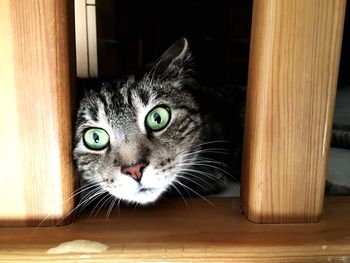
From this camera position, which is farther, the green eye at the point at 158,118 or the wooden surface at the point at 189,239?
the green eye at the point at 158,118

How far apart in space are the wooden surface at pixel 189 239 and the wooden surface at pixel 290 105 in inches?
2.1

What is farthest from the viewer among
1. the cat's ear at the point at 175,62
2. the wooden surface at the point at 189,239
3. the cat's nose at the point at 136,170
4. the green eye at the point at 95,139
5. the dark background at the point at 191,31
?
the dark background at the point at 191,31

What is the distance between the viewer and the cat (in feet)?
3.05

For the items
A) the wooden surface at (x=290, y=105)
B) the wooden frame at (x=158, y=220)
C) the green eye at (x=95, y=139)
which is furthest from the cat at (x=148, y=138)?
the wooden surface at (x=290, y=105)

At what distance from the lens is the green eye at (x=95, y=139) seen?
3.33 ft

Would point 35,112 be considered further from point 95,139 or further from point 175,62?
point 175,62

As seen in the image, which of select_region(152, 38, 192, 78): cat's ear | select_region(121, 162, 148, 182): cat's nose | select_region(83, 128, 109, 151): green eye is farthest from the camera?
select_region(152, 38, 192, 78): cat's ear

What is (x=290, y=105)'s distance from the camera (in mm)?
766

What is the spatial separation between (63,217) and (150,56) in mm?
1793

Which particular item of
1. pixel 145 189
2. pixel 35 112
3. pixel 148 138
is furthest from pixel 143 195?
pixel 35 112

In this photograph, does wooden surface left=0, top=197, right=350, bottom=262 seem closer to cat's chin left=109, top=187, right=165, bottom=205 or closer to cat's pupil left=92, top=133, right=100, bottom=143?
cat's chin left=109, top=187, right=165, bottom=205

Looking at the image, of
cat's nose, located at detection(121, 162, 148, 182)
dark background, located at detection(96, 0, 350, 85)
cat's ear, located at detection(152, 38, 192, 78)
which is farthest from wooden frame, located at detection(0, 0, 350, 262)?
dark background, located at detection(96, 0, 350, 85)

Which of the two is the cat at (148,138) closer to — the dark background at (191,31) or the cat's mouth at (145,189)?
the cat's mouth at (145,189)

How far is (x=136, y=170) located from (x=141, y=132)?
0.41ft
